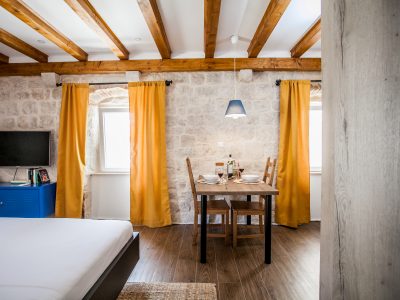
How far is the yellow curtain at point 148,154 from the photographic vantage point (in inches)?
139

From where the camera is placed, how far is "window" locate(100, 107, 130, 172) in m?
3.98

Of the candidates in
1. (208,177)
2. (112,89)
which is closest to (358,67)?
(208,177)

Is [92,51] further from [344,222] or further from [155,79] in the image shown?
[344,222]

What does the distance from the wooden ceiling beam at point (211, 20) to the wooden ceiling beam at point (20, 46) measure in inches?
96.0

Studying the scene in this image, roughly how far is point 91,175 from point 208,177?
7.10 ft

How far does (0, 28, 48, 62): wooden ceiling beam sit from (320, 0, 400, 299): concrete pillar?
11.8ft

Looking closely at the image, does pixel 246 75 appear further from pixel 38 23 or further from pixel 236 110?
pixel 38 23

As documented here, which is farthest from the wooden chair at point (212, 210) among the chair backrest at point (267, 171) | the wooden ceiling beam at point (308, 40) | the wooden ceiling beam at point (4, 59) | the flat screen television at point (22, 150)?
the wooden ceiling beam at point (4, 59)

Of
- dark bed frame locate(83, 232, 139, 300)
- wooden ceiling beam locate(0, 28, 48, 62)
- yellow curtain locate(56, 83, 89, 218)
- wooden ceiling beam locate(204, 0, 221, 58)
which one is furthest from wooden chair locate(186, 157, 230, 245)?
wooden ceiling beam locate(0, 28, 48, 62)

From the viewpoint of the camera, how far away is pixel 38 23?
2533 mm

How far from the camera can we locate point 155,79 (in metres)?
3.69

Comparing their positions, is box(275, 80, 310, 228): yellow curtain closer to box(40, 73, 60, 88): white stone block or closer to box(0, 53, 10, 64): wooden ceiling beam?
box(40, 73, 60, 88): white stone block

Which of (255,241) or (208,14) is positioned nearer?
(208,14)

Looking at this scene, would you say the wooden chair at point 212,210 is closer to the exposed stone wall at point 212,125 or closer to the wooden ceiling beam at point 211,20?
the exposed stone wall at point 212,125
